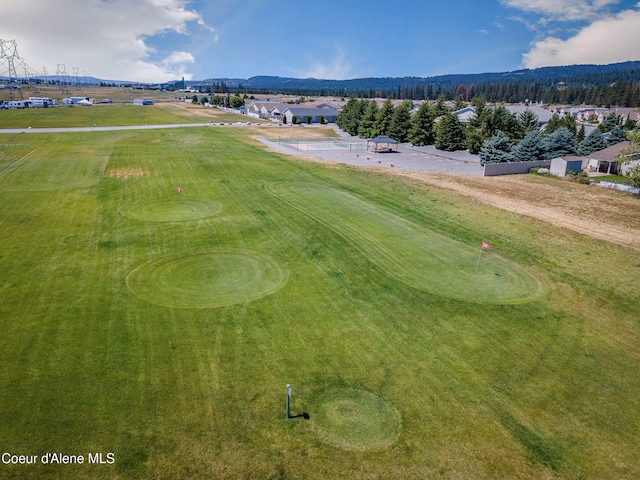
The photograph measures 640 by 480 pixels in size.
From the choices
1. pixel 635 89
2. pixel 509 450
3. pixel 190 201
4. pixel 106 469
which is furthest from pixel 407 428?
pixel 635 89

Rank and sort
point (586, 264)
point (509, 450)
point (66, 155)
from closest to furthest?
1. point (509, 450)
2. point (586, 264)
3. point (66, 155)

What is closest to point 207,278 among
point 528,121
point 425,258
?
point 425,258

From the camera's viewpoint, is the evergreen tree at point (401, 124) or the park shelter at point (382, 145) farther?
the evergreen tree at point (401, 124)

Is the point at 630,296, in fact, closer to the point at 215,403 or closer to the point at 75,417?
the point at 215,403

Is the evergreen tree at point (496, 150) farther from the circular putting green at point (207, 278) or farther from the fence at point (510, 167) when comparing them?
the circular putting green at point (207, 278)

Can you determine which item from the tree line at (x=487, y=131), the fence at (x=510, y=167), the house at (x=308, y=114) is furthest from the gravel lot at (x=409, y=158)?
the house at (x=308, y=114)

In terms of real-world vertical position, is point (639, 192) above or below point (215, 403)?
above

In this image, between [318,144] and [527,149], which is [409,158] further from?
[318,144]

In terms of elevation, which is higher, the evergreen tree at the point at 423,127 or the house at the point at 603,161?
the evergreen tree at the point at 423,127
